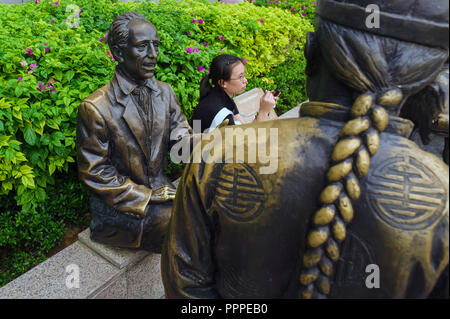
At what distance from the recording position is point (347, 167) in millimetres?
953

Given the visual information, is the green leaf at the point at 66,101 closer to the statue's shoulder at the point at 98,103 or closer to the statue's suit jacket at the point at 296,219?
the statue's shoulder at the point at 98,103

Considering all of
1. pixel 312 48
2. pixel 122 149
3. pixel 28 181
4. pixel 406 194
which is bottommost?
pixel 28 181

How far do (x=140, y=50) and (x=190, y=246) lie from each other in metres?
1.58

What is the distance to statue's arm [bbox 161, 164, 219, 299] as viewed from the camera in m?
1.20

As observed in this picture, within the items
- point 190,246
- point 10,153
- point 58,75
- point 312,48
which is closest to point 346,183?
point 312,48

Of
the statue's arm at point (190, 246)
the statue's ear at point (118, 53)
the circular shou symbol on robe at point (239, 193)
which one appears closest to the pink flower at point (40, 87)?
the statue's ear at point (118, 53)

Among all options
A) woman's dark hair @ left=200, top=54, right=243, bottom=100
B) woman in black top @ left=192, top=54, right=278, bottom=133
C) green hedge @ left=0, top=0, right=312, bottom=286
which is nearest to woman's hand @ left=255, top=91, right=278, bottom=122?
woman in black top @ left=192, top=54, right=278, bottom=133

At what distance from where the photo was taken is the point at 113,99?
7.89 ft

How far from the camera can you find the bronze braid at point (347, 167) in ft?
3.12

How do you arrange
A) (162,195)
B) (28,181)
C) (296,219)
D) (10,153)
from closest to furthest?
1. (296,219)
2. (162,195)
3. (10,153)
4. (28,181)

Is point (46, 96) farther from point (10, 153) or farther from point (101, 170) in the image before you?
point (101, 170)

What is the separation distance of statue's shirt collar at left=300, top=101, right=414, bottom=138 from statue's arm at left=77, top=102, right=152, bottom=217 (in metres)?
1.65

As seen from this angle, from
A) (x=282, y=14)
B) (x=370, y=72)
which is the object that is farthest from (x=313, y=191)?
(x=282, y=14)

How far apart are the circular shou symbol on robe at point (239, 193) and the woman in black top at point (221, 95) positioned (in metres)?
2.10
